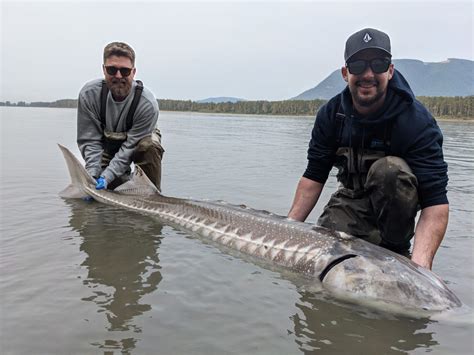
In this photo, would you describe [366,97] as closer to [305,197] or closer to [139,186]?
[305,197]

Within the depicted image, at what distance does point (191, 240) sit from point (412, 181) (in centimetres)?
185

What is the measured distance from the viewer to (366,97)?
3.33 metres

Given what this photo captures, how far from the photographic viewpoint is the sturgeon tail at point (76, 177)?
5.13 meters

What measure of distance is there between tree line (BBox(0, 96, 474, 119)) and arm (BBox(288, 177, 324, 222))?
5362cm

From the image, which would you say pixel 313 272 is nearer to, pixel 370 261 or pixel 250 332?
pixel 370 261

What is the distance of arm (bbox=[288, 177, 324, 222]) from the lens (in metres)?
3.86

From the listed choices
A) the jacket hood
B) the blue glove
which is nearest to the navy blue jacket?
the jacket hood

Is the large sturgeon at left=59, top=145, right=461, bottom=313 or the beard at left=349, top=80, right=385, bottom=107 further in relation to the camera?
the beard at left=349, top=80, right=385, bottom=107

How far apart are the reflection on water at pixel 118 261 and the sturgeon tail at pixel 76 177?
1.10ft

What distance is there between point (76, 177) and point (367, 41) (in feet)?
12.0

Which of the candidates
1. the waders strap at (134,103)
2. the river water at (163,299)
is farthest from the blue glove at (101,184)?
the waders strap at (134,103)

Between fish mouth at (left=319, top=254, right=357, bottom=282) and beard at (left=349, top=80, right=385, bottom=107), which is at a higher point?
beard at (left=349, top=80, right=385, bottom=107)

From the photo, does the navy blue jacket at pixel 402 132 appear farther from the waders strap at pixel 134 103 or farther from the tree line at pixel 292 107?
the tree line at pixel 292 107

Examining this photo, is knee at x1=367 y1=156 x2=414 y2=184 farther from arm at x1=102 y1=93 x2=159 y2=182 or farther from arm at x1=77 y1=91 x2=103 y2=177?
arm at x1=77 y1=91 x2=103 y2=177
